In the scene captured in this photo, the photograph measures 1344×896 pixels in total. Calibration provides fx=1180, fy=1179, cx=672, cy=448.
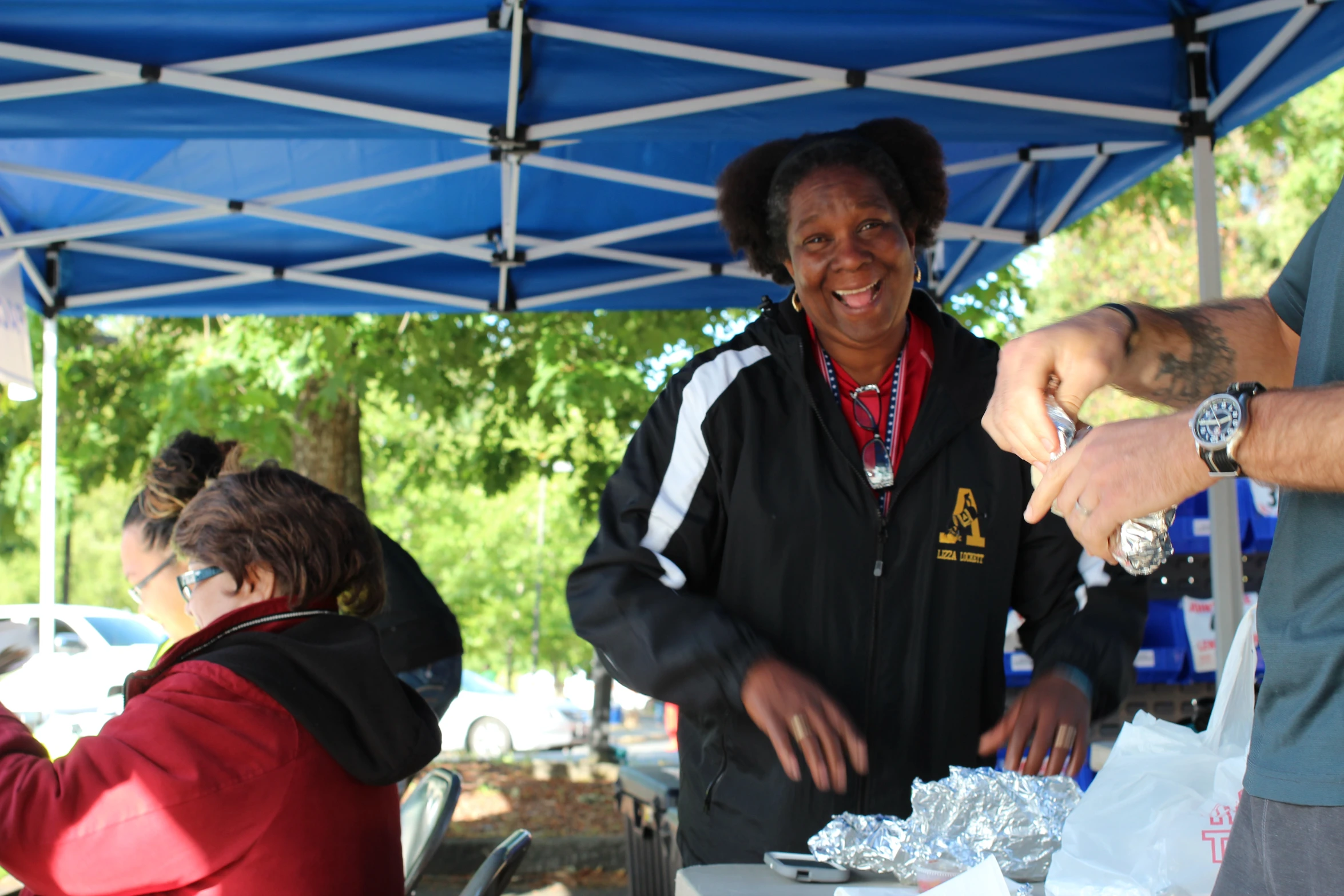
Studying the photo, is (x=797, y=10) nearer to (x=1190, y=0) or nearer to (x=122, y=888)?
(x=1190, y=0)

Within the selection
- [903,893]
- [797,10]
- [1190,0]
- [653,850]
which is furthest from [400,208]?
[903,893]

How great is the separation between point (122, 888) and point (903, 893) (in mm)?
1273

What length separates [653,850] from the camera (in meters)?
4.00

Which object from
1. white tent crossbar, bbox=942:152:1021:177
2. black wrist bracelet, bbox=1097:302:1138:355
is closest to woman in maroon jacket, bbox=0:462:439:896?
black wrist bracelet, bbox=1097:302:1138:355

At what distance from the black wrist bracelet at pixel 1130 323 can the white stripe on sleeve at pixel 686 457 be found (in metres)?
0.95

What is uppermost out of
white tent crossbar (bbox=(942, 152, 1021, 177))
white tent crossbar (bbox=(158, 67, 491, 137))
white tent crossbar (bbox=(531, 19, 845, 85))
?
white tent crossbar (bbox=(942, 152, 1021, 177))

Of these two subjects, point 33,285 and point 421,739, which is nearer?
point 421,739

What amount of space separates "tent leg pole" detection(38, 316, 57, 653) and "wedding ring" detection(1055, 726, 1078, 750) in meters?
4.23

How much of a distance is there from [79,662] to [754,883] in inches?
476

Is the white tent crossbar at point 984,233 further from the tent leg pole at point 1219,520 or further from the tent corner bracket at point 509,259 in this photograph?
the tent corner bracket at point 509,259

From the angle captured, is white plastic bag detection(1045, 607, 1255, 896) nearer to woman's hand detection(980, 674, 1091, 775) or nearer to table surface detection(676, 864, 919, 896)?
table surface detection(676, 864, 919, 896)

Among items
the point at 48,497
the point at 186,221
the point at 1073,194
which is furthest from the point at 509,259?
the point at 1073,194

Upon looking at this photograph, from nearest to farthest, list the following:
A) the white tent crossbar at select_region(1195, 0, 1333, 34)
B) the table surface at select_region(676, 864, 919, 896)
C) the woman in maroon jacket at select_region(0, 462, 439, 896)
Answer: the table surface at select_region(676, 864, 919, 896) < the woman in maroon jacket at select_region(0, 462, 439, 896) < the white tent crossbar at select_region(1195, 0, 1333, 34)

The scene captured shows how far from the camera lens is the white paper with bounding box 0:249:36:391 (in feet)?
13.8
